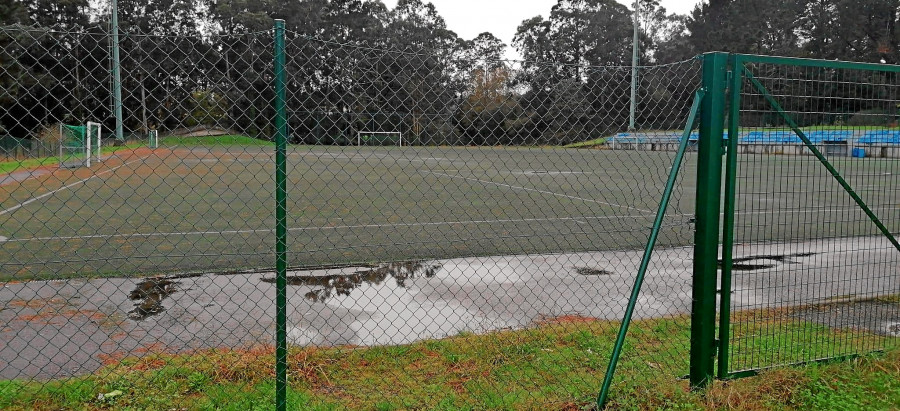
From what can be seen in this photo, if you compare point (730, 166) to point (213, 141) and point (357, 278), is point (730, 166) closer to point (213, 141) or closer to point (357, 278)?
point (213, 141)

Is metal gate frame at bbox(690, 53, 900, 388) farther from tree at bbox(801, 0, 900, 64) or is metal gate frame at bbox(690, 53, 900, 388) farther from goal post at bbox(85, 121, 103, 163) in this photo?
tree at bbox(801, 0, 900, 64)

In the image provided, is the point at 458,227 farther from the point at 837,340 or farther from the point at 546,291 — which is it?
the point at 837,340

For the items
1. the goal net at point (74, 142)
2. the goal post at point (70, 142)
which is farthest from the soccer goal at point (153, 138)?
the goal net at point (74, 142)

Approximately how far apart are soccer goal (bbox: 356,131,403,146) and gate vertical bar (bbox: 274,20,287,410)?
2.32 feet

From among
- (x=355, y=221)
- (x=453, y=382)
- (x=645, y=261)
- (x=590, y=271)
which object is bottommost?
(x=453, y=382)

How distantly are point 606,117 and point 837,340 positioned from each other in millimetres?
2601

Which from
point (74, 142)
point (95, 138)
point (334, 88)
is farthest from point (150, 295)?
point (95, 138)

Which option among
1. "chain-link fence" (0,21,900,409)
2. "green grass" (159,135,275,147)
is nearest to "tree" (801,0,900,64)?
"chain-link fence" (0,21,900,409)

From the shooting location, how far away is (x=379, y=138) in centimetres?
433

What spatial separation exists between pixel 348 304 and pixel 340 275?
1291 millimetres

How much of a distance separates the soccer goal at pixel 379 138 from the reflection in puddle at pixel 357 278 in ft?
8.49

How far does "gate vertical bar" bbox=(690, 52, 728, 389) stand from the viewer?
3.97 m

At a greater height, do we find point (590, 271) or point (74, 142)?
point (74, 142)

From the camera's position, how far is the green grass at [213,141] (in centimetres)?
384
